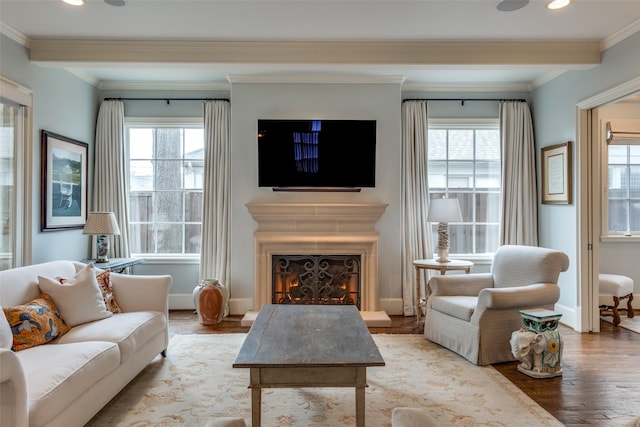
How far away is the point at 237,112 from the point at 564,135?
3603 millimetres

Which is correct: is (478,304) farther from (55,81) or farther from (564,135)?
(55,81)

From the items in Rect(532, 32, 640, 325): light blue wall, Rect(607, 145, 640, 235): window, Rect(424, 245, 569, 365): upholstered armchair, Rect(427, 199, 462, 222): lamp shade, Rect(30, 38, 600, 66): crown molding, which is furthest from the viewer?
Rect(607, 145, 640, 235): window

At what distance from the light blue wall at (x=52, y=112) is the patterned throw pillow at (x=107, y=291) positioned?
1.10 metres

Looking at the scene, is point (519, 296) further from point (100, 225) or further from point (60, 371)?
point (100, 225)

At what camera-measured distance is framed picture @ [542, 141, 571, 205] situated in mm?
4328

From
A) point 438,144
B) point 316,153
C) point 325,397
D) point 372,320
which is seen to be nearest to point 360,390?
point 325,397

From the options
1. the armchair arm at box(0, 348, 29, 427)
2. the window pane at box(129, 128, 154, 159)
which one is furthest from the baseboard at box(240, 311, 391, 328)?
the armchair arm at box(0, 348, 29, 427)

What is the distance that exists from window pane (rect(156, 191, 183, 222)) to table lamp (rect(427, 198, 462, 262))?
3.01m

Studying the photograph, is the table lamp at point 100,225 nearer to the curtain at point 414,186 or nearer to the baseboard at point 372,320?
the baseboard at point 372,320

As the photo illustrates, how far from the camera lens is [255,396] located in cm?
204

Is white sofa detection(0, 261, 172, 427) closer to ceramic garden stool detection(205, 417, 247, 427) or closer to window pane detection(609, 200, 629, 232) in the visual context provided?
ceramic garden stool detection(205, 417, 247, 427)

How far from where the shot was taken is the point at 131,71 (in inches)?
178

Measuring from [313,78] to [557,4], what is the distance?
241 centimetres

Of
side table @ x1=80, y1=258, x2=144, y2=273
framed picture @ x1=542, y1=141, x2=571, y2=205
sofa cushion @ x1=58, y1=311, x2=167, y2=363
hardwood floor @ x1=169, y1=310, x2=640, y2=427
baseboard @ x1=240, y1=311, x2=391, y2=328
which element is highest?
framed picture @ x1=542, y1=141, x2=571, y2=205
